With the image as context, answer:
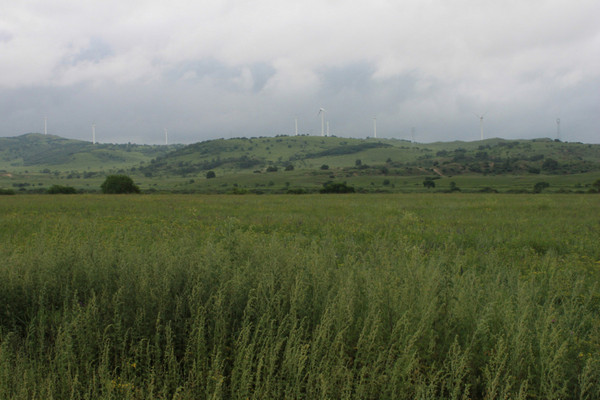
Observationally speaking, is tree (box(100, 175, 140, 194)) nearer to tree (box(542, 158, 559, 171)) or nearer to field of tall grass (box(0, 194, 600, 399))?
field of tall grass (box(0, 194, 600, 399))

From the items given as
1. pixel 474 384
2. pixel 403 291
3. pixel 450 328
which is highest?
pixel 403 291

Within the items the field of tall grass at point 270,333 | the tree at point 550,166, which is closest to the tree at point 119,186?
the field of tall grass at point 270,333

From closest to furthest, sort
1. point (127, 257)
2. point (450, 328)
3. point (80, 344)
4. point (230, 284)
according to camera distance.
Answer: point (80, 344) → point (450, 328) → point (230, 284) → point (127, 257)

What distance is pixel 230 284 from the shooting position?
18.7ft

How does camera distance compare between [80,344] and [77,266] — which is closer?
[80,344]

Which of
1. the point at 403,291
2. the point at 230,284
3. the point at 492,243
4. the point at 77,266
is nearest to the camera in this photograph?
the point at 403,291

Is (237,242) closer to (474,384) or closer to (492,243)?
(474,384)

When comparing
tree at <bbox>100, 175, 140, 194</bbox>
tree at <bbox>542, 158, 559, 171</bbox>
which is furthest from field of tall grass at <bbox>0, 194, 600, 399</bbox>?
tree at <bbox>542, 158, 559, 171</bbox>

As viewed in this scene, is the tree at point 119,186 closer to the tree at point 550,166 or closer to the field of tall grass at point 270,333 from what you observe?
the field of tall grass at point 270,333

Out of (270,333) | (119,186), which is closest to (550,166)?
(119,186)

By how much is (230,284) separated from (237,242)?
2448 millimetres

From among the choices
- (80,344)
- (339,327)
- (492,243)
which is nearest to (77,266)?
(80,344)

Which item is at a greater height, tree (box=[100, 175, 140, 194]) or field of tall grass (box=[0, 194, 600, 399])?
tree (box=[100, 175, 140, 194])

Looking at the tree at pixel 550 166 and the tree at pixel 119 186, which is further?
the tree at pixel 550 166
